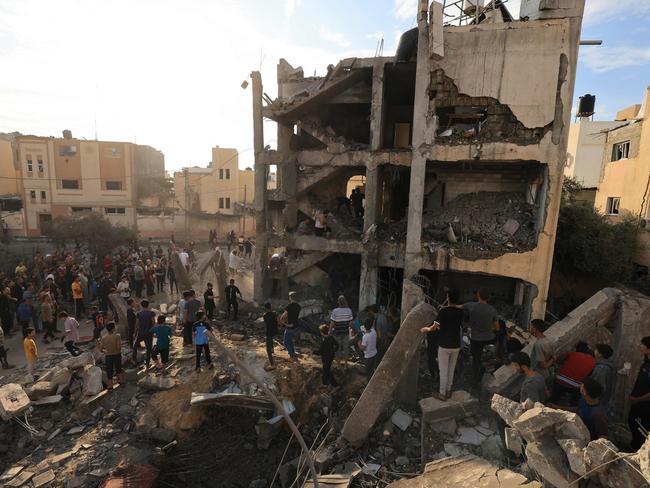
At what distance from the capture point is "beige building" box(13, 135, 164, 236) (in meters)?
31.3

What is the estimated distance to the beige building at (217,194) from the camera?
33562 mm

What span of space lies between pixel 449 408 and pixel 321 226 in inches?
341

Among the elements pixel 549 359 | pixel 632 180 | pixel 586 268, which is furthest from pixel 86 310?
pixel 632 180

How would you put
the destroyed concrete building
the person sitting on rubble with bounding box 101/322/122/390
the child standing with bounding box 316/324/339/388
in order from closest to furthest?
the child standing with bounding box 316/324/339/388, the person sitting on rubble with bounding box 101/322/122/390, the destroyed concrete building

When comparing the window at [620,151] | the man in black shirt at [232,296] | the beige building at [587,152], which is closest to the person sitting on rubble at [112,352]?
the man in black shirt at [232,296]

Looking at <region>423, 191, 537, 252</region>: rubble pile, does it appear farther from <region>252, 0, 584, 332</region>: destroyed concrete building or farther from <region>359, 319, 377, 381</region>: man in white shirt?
<region>359, 319, 377, 381</region>: man in white shirt

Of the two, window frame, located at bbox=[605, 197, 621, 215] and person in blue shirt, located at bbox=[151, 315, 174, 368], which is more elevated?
window frame, located at bbox=[605, 197, 621, 215]

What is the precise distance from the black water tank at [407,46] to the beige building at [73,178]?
89.6 feet

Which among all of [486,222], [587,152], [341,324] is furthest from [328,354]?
[587,152]

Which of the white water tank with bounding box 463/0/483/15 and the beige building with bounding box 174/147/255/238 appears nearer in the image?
the white water tank with bounding box 463/0/483/15

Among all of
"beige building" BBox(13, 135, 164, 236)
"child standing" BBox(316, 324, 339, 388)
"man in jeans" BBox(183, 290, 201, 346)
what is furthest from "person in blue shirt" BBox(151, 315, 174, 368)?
"beige building" BBox(13, 135, 164, 236)

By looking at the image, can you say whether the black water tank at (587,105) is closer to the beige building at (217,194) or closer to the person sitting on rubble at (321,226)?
the person sitting on rubble at (321,226)

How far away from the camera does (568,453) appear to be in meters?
3.70

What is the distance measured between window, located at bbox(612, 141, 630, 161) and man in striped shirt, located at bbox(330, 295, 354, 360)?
15.6 metres
